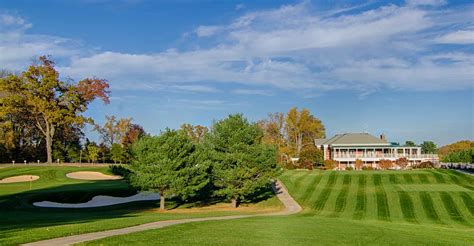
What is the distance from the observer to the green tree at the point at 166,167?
3170 cm

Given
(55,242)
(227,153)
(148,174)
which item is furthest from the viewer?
(227,153)

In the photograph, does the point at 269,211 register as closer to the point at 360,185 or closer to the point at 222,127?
the point at 222,127

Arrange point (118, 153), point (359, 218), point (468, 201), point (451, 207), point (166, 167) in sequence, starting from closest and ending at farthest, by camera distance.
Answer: point (359, 218) → point (166, 167) → point (451, 207) → point (468, 201) → point (118, 153)

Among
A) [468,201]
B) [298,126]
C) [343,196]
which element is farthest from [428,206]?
[298,126]

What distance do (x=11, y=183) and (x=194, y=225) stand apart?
31.5 meters

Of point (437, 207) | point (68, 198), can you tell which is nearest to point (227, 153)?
point (68, 198)

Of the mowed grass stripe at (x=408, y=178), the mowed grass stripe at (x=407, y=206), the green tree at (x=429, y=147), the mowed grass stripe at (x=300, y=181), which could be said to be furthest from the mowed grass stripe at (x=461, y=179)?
the green tree at (x=429, y=147)

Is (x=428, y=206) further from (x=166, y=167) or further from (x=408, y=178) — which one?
(x=166, y=167)

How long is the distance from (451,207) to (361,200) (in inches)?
262

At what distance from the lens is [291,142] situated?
4023 inches

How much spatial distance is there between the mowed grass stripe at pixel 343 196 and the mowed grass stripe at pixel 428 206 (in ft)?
19.0

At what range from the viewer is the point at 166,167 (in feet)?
104

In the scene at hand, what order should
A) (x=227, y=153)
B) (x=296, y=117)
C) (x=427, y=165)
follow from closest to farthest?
(x=227, y=153), (x=427, y=165), (x=296, y=117)

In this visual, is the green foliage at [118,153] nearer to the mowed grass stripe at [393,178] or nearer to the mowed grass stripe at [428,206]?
the mowed grass stripe at [393,178]
